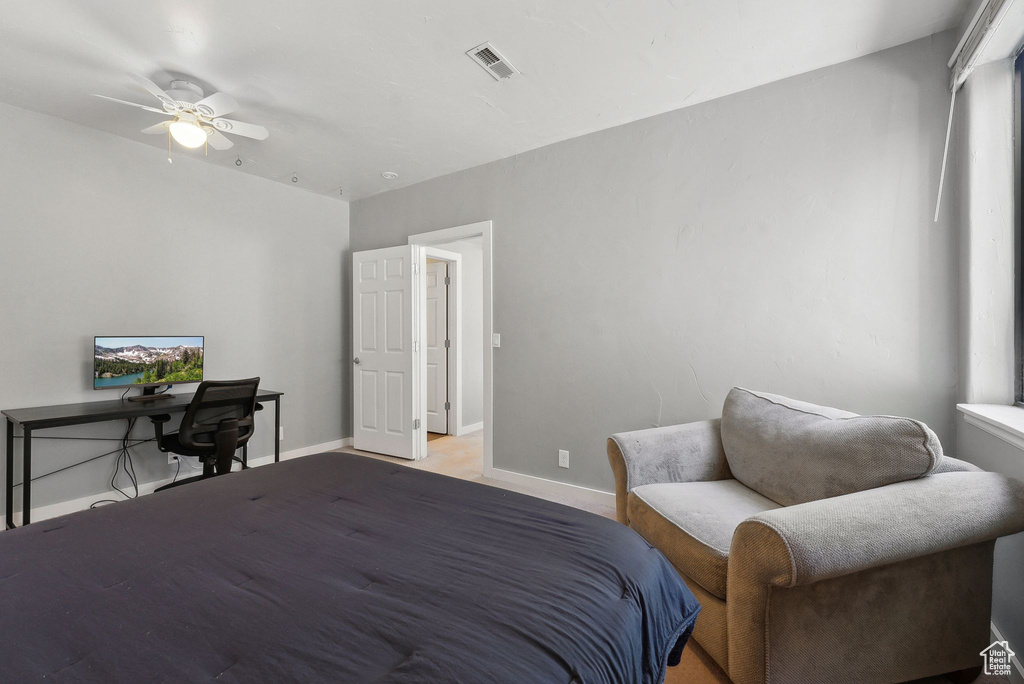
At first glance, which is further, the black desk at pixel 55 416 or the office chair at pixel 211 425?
the office chair at pixel 211 425

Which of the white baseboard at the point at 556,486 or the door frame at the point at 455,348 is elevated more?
the door frame at the point at 455,348

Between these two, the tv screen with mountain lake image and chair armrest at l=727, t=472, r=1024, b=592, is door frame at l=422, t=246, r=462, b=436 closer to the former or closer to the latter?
the tv screen with mountain lake image

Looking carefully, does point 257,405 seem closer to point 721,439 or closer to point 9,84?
point 9,84

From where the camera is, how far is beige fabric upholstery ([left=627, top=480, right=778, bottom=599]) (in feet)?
4.99

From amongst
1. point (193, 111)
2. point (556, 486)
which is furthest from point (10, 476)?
point (556, 486)

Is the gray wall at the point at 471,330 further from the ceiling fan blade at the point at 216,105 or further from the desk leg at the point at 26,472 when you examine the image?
the desk leg at the point at 26,472

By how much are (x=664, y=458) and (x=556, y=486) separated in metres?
1.30

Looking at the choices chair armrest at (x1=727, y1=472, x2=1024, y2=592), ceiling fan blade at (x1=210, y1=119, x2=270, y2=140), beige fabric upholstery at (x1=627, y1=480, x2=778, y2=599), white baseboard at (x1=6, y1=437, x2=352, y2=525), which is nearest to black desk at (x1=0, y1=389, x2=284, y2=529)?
white baseboard at (x1=6, y1=437, x2=352, y2=525)

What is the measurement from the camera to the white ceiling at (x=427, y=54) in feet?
6.35

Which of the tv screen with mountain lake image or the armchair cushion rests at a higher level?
the tv screen with mountain lake image

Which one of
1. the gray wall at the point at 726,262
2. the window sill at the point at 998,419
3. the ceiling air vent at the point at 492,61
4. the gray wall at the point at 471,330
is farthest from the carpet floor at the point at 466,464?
the ceiling air vent at the point at 492,61

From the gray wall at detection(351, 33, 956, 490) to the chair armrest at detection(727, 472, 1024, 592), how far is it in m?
1.01

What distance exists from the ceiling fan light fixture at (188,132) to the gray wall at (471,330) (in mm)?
3024

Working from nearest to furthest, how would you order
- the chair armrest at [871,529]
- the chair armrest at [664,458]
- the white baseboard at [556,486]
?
1. the chair armrest at [871,529]
2. the chair armrest at [664,458]
3. the white baseboard at [556,486]
